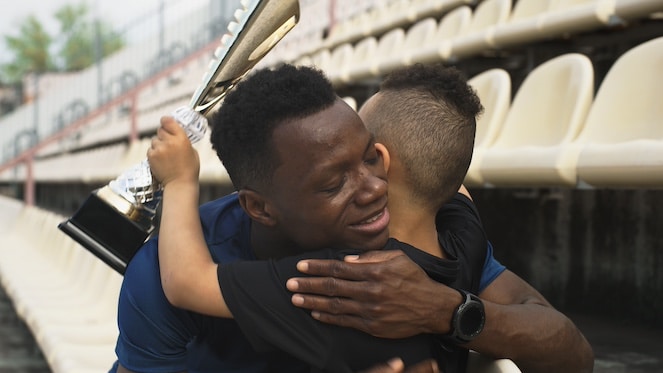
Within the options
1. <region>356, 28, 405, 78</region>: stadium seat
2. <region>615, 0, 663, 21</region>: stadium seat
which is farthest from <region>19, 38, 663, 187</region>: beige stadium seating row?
<region>356, 28, 405, 78</region>: stadium seat

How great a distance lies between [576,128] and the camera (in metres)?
1.80

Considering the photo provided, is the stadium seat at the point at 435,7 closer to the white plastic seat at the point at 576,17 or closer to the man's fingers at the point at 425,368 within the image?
the white plastic seat at the point at 576,17

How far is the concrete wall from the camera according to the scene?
182 centimetres

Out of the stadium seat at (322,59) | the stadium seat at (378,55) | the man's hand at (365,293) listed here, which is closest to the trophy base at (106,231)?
the man's hand at (365,293)

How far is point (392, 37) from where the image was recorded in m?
3.79

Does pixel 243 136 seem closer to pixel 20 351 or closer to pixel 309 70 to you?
pixel 309 70

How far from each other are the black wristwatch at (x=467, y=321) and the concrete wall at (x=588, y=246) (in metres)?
1.04

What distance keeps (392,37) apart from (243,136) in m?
3.02

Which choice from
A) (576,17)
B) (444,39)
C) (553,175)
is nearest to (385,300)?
(553,175)

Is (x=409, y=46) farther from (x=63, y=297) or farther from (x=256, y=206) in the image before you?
(x=256, y=206)

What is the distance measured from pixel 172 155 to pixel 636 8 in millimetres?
1441

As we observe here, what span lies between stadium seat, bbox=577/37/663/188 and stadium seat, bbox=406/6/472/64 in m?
1.04

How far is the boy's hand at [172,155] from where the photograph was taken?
92 cm

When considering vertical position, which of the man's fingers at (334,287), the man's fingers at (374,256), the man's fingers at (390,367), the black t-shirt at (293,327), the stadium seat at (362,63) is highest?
the stadium seat at (362,63)
